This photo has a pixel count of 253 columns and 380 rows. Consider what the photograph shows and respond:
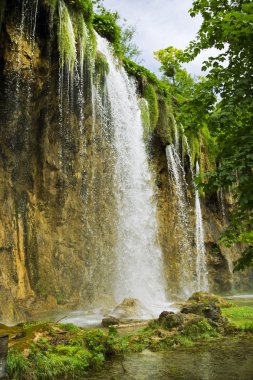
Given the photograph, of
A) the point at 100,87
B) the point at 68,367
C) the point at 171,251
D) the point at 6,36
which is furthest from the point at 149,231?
the point at 68,367

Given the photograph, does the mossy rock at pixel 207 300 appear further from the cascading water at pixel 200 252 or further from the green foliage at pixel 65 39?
the green foliage at pixel 65 39

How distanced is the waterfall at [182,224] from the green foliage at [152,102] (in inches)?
66.9

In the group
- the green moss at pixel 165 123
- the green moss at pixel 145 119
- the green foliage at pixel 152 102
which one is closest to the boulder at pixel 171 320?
the green moss at pixel 145 119

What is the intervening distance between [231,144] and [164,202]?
627 inches

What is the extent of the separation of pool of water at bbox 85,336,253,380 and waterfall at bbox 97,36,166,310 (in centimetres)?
861

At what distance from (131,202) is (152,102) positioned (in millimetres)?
5740

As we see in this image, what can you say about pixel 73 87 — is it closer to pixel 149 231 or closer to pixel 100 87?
pixel 100 87

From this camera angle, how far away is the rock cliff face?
41.4ft

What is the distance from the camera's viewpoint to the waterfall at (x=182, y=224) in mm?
21047

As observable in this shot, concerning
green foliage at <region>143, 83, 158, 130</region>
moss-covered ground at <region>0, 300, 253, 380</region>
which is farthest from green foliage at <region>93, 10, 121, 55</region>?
moss-covered ground at <region>0, 300, 253, 380</region>

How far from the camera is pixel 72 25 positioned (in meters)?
14.4

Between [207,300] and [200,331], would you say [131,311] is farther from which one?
[207,300]

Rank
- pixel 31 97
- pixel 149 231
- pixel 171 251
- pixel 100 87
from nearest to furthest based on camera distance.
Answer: pixel 31 97 → pixel 100 87 → pixel 149 231 → pixel 171 251

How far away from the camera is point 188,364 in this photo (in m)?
6.18
